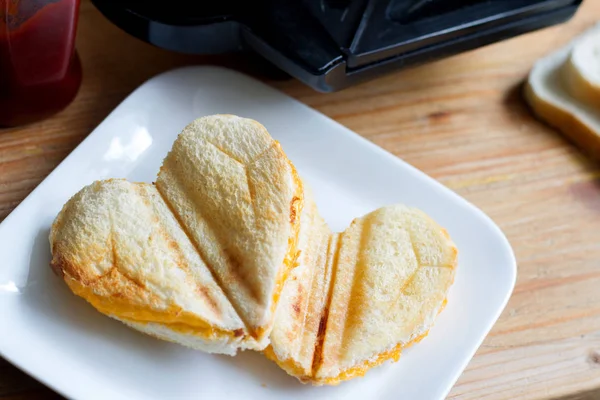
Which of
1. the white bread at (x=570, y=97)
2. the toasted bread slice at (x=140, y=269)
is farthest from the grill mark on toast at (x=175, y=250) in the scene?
the white bread at (x=570, y=97)

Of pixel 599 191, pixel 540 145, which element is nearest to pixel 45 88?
pixel 540 145

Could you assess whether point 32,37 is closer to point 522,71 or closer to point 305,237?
point 305,237

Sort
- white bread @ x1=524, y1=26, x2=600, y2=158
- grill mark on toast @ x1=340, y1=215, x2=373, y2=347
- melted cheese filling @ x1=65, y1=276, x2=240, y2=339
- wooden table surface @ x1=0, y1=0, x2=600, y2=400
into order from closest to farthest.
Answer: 1. melted cheese filling @ x1=65, y1=276, x2=240, y2=339
2. grill mark on toast @ x1=340, y1=215, x2=373, y2=347
3. wooden table surface @ x1=0, y1=0, x2=600, y2=400
4. white bread @ x1=524, y1=26, x2=600, y2=158

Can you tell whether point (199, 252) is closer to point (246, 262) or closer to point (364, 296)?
point (246, 262)

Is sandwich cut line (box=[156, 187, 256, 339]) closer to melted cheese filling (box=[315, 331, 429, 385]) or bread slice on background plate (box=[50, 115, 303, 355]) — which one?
bread slice on background plate (box=[50, 115, 303, 355])

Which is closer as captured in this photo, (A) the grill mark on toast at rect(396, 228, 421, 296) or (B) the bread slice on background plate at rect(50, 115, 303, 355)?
(B) the bread slice on background plate at rect(50, 115, 303, 355)

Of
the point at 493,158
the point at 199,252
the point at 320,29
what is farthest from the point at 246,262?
the point at 493,158

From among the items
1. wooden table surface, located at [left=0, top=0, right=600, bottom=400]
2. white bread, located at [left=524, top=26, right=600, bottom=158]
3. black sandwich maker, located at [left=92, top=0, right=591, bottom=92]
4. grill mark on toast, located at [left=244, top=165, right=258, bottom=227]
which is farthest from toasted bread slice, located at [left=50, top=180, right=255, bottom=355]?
white bread, located at [left=524, top=26, right=600, bottom=158]
